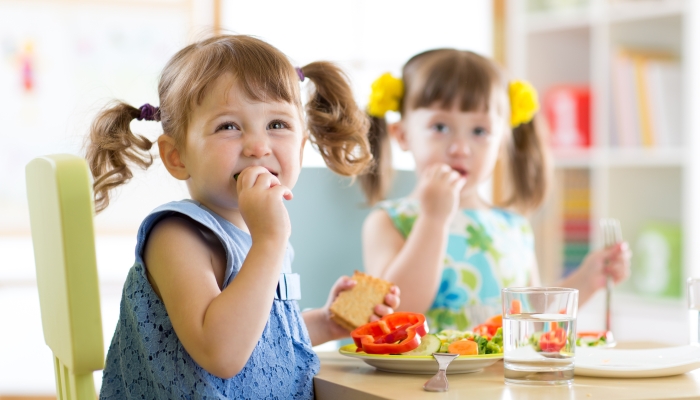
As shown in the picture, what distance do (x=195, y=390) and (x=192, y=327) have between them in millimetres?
86

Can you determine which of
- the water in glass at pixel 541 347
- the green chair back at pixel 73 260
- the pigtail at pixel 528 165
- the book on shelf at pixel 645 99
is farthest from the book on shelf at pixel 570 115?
A: the green chair back at pixel 73 260

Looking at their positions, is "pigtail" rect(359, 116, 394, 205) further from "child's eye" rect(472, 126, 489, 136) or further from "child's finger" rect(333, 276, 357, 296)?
"child's finger" rect(333, 276, 357, 296)

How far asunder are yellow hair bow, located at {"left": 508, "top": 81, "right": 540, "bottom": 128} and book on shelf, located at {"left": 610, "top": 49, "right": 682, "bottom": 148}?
991 mm

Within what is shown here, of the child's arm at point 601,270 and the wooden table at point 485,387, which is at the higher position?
the child's arm at point 601,270

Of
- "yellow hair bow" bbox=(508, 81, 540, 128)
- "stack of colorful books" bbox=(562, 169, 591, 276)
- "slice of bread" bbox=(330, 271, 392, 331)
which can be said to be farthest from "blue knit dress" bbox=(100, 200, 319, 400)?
"stack of colorful books" bbox=(562, 169, 591, 276)

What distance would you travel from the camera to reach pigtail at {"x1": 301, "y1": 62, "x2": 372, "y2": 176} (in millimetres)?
1263

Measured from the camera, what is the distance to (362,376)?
0.97m

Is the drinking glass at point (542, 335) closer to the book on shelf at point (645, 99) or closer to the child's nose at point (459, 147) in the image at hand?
the child's nose at point (459, 147)

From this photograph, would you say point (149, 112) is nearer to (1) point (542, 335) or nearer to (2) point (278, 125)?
(2) point (278, 125)

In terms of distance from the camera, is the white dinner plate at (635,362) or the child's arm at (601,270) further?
the child's arm at (601,270)

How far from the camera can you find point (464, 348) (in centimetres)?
99

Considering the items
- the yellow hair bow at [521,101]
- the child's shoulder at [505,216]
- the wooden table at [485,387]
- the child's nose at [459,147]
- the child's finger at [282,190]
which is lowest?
the wooden table at [485,387]

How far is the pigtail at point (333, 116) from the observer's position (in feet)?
4.14

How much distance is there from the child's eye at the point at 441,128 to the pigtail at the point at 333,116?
0.37 meters
